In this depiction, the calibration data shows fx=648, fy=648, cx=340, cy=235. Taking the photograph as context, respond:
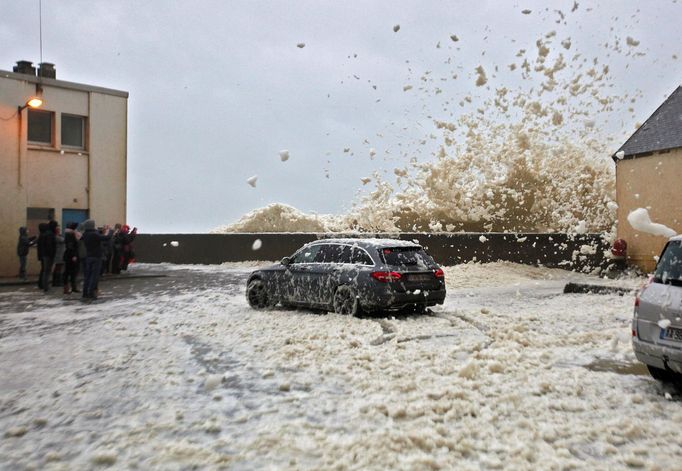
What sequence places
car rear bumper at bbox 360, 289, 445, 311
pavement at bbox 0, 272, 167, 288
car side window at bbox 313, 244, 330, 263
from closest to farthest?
car rear bumper at bbox 360, 289, 445, 311
car side window at bbox 313, 244, 330, 263
pavement at bbox 0, 272, 167, 288

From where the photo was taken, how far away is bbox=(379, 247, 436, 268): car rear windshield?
12.0m

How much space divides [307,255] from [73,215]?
49.9 ft

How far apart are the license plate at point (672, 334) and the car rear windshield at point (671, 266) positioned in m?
0.50

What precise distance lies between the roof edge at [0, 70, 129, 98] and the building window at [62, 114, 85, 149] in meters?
1.14

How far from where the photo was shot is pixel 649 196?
18094 mm

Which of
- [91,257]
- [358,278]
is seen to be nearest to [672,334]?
[358,278]

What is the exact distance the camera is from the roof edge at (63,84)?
2344 cm

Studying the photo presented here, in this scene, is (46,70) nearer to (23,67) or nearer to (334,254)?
(23,67)

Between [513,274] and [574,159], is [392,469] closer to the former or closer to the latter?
[513,274]

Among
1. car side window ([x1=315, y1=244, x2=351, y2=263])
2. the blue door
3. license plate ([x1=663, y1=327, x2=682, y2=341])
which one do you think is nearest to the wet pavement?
license plate ([x1=663, y1=327, x2=682, y2=341])

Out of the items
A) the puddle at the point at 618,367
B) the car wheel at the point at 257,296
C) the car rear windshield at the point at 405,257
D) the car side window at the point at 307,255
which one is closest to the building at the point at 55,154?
the car wheel at the point at 257,296

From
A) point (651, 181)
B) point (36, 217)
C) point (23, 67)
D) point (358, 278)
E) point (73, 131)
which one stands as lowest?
point (358, 278)

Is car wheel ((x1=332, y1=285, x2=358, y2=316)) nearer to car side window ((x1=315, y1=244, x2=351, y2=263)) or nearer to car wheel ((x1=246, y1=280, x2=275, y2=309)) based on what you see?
car side window ((x1=315, y1=244, x2=351, y2=263))

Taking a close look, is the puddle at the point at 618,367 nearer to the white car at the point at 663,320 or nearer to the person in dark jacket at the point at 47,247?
the white car at the point at 663,320
